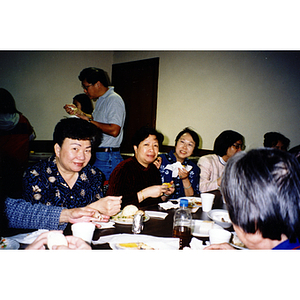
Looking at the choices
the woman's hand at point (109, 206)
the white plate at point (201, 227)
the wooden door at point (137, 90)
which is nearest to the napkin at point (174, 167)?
the white plate at point (201, 227)

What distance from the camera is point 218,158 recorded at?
2.77 m

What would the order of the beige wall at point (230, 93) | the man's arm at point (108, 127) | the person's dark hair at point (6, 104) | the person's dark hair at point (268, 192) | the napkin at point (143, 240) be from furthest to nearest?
the beige wall at point (230, 93)
the man's arm at point (108, 127)
the person's dark hair at point (6, 104)
the napkin at point (143, 240)
the person's dark hair at point (268, 192)

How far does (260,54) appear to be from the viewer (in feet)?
10.6

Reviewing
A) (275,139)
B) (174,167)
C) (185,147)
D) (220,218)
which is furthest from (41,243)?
(275,139)

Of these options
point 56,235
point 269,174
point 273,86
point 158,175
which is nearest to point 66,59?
point 158,175

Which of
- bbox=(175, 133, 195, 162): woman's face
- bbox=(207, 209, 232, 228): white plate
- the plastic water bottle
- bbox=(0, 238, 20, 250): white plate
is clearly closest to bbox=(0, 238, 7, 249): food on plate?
bbox=(0, 238, 20, 250): white plate

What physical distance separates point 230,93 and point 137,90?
1.80m

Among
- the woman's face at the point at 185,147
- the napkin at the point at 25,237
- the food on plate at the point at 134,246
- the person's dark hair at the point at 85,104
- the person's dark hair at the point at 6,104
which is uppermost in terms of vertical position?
the person's dark hair at the point at 85,104

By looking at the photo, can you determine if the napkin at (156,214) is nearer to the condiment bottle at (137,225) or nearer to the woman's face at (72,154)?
the condiment bottle at (137,225)

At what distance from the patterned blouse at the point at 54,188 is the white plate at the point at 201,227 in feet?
2.28

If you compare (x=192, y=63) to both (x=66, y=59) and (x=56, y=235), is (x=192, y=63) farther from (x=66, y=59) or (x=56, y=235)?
(x=56, y=235)

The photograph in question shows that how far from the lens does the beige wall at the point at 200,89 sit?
317 centimetres

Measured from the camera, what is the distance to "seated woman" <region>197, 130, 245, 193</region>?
2.63m
